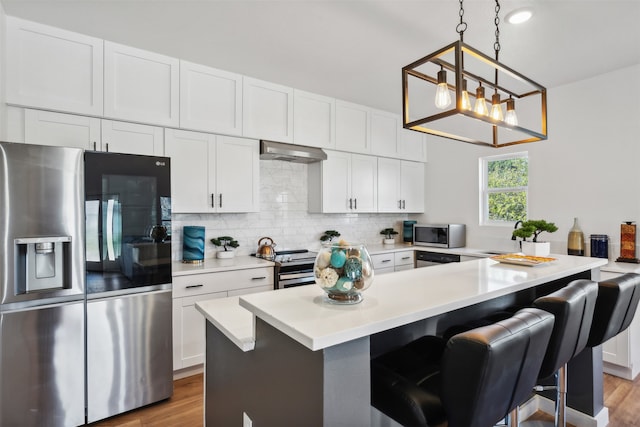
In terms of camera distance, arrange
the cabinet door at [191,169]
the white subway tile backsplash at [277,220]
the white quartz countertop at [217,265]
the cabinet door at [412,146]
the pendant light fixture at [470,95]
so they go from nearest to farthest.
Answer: the pendant light fixture at [470,95], the white quartz countertop at [217,265], the cabinet door at [191,169], the white subway tile backsplash at [277,220], the cabinet door at [412,146]

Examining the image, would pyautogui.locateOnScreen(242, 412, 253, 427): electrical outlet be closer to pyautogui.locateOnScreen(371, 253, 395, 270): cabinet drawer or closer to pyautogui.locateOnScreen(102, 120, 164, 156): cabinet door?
pyautogui.locateOnScreen(102, 120, 164, 156): cabinet door

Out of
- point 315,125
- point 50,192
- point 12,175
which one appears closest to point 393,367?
point 50,192

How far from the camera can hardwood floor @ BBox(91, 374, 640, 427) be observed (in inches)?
88.2

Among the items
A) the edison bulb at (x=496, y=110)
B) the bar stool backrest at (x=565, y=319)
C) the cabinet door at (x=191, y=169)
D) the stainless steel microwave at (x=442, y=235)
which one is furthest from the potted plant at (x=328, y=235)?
the bar stool backrest at (x=565, y=319)

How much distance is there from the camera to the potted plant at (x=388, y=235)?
4.74 m

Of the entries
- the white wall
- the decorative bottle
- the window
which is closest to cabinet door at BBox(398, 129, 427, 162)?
the window

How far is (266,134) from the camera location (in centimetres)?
341

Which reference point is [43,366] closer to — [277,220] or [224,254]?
[224,254]

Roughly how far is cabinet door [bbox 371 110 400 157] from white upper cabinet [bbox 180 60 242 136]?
71.1 inches

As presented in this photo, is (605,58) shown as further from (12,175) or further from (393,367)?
(12,175)

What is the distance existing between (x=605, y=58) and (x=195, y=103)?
353 centimetres

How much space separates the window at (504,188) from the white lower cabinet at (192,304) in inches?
124

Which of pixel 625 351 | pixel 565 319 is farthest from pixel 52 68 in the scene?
pixel 625 351

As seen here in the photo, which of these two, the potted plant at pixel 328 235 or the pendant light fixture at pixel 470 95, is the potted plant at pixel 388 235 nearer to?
the potted plant at pixel 328 235
